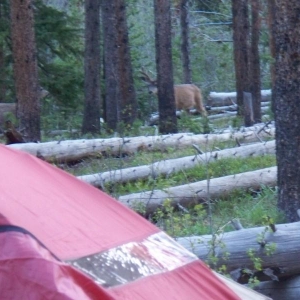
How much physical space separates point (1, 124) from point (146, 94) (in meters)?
10.3

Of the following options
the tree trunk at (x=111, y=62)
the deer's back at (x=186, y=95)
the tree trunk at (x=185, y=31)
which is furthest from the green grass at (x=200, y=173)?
the tree trunk at (x=185, y=31)

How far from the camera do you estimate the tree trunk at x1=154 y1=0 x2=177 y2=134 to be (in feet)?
63.0

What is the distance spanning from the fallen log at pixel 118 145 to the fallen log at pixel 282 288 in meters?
5.93

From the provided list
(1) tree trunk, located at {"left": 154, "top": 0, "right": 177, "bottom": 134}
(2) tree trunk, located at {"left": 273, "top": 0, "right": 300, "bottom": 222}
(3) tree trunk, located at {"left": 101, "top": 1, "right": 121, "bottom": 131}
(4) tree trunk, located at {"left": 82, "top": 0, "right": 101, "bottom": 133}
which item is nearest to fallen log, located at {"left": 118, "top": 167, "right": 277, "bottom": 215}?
(2) tree trunk, located at {"left": 273, "top": 0, "right": 300, "bottom": 222}

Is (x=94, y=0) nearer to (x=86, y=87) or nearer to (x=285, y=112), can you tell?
(x=86, y=87)

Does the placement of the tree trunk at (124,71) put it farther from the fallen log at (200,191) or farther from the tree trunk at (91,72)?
the fallen log at (200,191)

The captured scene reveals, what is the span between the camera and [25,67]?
15.0 meters

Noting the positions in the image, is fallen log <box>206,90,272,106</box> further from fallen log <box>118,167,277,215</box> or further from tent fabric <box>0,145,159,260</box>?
tent fabric <box>0,145,159,260</box>

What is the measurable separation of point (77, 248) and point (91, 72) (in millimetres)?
16513

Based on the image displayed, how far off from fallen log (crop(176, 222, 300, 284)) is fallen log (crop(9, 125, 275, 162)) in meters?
5.72

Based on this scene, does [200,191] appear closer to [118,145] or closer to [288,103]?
[288,103]

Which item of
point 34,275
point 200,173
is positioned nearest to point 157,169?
point 200,173

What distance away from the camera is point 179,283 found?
4.18 meters

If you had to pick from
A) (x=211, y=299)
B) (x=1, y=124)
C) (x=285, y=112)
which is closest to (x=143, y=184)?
(x=285, y=112)
